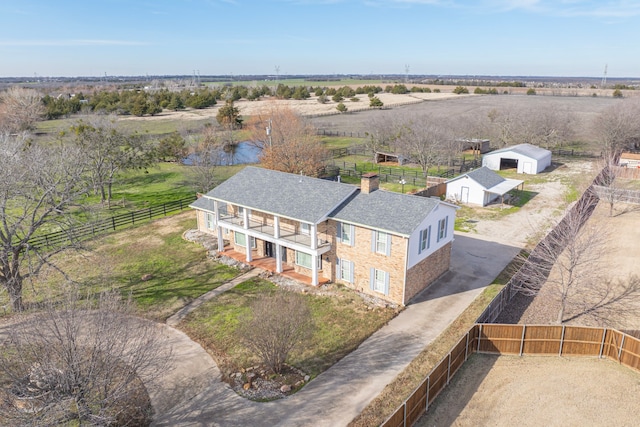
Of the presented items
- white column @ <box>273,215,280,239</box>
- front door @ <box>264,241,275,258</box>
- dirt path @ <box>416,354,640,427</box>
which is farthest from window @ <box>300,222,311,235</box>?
dirt path @ <box>416,354,640,427</box>

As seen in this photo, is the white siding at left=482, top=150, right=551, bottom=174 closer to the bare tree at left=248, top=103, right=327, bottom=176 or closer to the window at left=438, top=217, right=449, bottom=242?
the bare tree at left=248, top=103, right=327, bottom=176

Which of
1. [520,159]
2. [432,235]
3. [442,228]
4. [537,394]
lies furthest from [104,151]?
[520,159]

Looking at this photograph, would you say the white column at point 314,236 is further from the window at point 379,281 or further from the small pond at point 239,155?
the small pond at point 239,155

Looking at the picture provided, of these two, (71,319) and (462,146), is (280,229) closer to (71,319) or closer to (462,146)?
(71,319)

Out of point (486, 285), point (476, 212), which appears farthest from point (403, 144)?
point (486, 285)

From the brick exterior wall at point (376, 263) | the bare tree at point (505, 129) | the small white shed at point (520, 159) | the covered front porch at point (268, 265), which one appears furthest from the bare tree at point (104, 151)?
the bare tree at point (505, 129)
